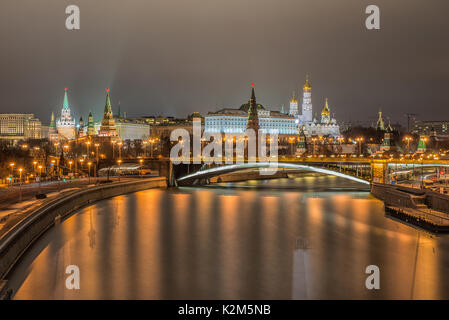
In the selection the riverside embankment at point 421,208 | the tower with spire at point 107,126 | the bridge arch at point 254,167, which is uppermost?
the tower with spire at point 107,126

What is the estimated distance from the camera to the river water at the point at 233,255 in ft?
30.1

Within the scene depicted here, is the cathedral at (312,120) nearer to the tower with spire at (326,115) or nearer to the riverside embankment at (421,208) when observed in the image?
the tower with spire at (326,115)

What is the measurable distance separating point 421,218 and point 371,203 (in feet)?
20.2

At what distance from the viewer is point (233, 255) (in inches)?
476

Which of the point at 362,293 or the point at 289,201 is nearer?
the point at 362,293

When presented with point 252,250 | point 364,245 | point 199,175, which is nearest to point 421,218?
point 364,245

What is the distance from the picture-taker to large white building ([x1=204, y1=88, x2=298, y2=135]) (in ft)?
268

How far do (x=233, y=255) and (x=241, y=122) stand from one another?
71.4 metres

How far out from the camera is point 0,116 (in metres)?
103

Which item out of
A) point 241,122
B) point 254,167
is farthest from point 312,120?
point 254,167

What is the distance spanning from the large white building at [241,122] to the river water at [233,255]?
2430 inches

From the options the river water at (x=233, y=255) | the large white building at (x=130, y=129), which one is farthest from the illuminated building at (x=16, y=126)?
the river water at (x=233, y=255)

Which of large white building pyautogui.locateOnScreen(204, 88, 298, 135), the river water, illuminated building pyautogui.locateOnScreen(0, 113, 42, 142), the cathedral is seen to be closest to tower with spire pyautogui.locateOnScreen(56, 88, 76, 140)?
illuminated building pyautogui.locateOnScreen(0, 113, 42, 142)
